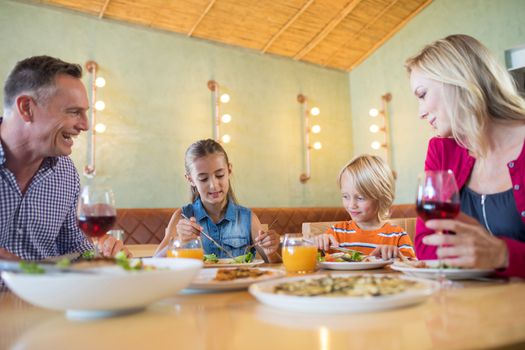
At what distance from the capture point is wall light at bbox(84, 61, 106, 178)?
482cm

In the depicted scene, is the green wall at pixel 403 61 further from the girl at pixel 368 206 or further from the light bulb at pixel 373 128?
the girl at pixel 368 206

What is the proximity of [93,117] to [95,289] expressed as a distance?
4.50 metres

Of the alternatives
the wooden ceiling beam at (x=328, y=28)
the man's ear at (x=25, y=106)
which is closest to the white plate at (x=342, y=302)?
the man's ear at (x=25, y=106)

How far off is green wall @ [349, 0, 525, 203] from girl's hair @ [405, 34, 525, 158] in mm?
4073

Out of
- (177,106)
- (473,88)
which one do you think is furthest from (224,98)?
(473,88)

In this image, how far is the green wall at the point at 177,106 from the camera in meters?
4.85

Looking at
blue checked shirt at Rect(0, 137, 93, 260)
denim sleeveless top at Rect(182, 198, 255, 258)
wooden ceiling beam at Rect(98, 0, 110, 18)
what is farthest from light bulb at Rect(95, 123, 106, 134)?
blue checked shirt at Rect(0, 137, 93, 260)

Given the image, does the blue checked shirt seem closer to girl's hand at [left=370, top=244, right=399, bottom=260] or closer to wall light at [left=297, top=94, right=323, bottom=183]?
girl's hand at [left=370, top=244, right=399, bottom=260]

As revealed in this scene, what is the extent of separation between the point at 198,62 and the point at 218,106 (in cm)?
61

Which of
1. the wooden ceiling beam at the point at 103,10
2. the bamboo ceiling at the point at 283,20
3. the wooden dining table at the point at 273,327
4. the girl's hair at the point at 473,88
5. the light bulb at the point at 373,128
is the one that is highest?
the bamboo ceiling at the point at 283,20

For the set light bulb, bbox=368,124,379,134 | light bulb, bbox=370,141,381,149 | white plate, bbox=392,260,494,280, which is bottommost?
white plate, bbox=392,260,494,280

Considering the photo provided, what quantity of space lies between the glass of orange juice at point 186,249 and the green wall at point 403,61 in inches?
195

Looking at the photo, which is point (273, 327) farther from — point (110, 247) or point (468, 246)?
point (110, 247)

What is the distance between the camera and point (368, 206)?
2596 mm
